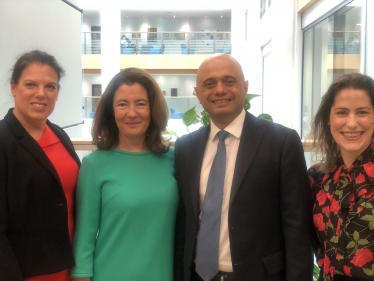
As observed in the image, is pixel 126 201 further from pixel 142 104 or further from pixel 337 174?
pixel 337 174

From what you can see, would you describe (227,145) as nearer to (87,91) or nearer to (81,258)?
(81,258)

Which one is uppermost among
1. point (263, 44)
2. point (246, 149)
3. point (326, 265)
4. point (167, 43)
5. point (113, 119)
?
point (167, 43)

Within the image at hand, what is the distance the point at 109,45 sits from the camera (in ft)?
36.0

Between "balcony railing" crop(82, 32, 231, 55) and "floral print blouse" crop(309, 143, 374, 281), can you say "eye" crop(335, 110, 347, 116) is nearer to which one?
"floral print blouse" crop(309, 143, 374, 281)

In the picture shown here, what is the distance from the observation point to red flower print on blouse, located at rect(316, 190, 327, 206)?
1833 mm

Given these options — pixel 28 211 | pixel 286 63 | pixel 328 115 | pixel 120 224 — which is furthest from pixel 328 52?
pixel 28 211

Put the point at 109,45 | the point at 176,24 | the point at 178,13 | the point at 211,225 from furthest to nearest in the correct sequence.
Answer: the point at 176,24, the point at 178,13, the point at 109,45, the point at 211,225

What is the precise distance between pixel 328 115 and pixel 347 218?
0.49 m

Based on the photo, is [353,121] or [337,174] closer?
[353,121]

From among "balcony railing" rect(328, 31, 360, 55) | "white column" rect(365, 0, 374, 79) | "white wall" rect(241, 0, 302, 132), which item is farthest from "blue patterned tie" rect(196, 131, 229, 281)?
"white wall" rect(241, 0, 302, 132)

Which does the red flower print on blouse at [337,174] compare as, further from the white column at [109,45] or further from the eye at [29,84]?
the white column at [109,45]

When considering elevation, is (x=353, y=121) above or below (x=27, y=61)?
below

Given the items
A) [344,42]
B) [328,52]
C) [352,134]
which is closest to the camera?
[352,134]

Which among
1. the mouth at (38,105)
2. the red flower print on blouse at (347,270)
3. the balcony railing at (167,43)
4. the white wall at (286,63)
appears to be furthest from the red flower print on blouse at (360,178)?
the balcony railing at (167,43)
